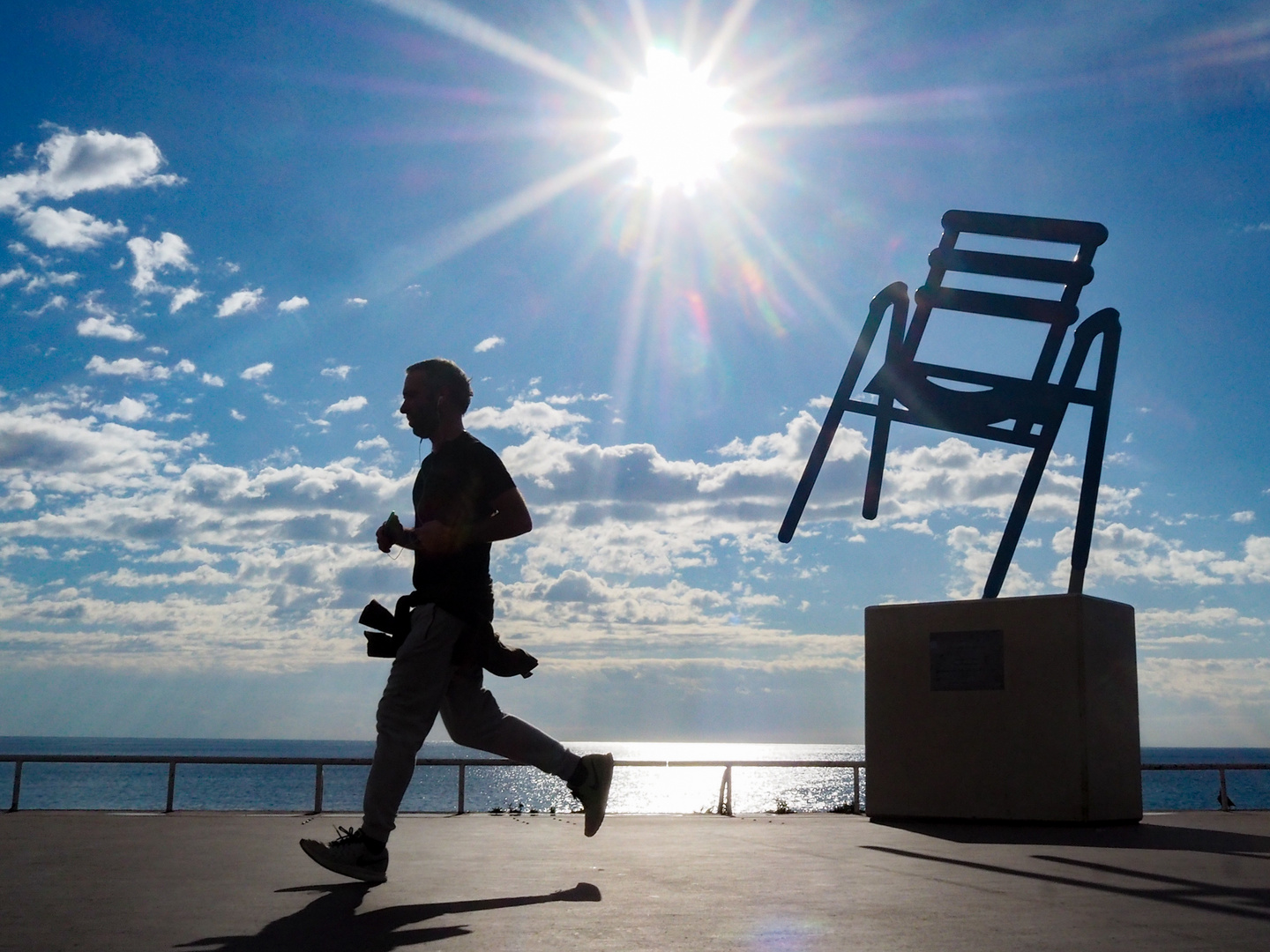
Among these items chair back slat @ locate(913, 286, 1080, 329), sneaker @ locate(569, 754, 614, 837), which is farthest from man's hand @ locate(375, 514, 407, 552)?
chair back slat @ locate(913, 286, 1080, 329)

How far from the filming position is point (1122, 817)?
716 cm

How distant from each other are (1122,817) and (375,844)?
5145 millimetres

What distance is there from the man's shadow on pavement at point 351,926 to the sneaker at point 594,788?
80cm

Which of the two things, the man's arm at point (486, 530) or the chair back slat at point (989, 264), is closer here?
the man's arm at point (486, 530)

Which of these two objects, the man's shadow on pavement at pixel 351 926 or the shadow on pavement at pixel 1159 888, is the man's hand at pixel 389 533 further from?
the shadow on pavement at pixel 1159 888

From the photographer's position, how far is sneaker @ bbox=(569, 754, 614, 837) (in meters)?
4.57

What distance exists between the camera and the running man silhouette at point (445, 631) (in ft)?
13.2

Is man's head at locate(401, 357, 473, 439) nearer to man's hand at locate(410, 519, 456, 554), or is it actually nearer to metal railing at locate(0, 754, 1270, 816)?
man's hand at locate(410, 519, 456, 554)

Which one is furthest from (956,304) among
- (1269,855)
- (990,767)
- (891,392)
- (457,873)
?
(457,873)

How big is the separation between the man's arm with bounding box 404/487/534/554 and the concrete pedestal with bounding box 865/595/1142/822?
3.95 meters

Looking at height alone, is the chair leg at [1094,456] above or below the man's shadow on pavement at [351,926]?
above

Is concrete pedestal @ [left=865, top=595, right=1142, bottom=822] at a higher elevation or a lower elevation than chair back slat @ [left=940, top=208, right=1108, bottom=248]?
lower

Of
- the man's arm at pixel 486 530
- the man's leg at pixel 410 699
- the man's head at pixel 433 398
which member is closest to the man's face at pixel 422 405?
the man's head at pixel 433 398

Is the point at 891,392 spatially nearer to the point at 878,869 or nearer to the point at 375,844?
the point at 878,869
